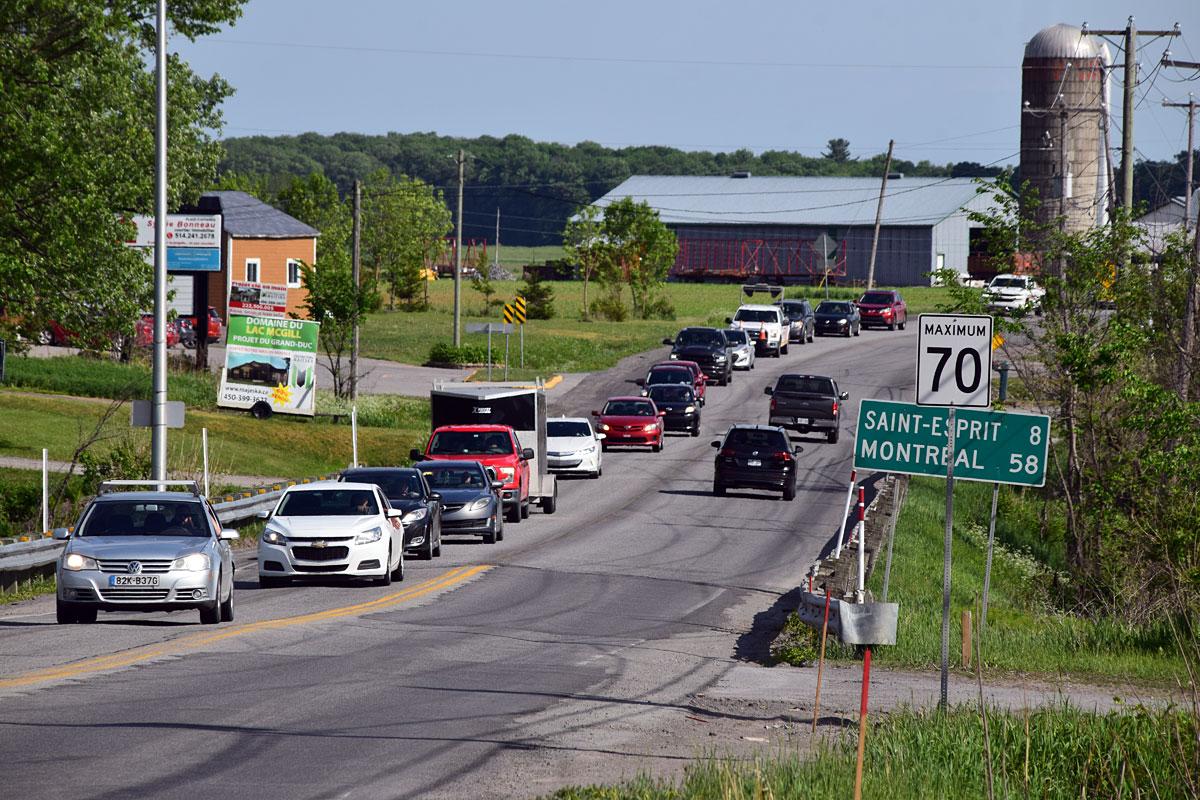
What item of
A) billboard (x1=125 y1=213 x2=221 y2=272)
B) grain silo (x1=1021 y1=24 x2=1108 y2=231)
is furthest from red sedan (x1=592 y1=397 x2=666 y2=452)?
grain silo (x1=1021 y1=24 x2=1108 y2=231)

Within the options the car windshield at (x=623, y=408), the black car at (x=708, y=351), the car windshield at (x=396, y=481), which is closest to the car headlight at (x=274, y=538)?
the car windshield at (x=396, y=481)

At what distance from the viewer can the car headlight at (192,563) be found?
18.2 metres

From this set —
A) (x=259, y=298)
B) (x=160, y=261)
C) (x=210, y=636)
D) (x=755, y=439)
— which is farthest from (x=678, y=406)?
(x=210, y=636)

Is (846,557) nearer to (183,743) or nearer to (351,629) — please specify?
(351,629)

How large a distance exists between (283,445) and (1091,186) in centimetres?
5787

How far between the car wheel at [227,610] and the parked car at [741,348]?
45707mm

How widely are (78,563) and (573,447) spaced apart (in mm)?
24418

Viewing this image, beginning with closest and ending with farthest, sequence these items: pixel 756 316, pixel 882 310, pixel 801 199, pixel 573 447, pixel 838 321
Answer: pixel 573 447, pixel 756 316, pixel 838 321, pixel 882 310, pixel 801 199

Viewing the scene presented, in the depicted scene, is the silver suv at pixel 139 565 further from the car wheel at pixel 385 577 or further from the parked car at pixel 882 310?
the parked car at pixel 882 310

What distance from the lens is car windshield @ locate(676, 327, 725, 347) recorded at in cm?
6206

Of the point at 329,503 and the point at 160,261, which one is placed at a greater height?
the point at 160,261

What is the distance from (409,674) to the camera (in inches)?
603

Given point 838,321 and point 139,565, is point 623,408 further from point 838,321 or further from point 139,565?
point 838,321

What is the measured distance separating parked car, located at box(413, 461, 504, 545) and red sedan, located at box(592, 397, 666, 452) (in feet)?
53.9
